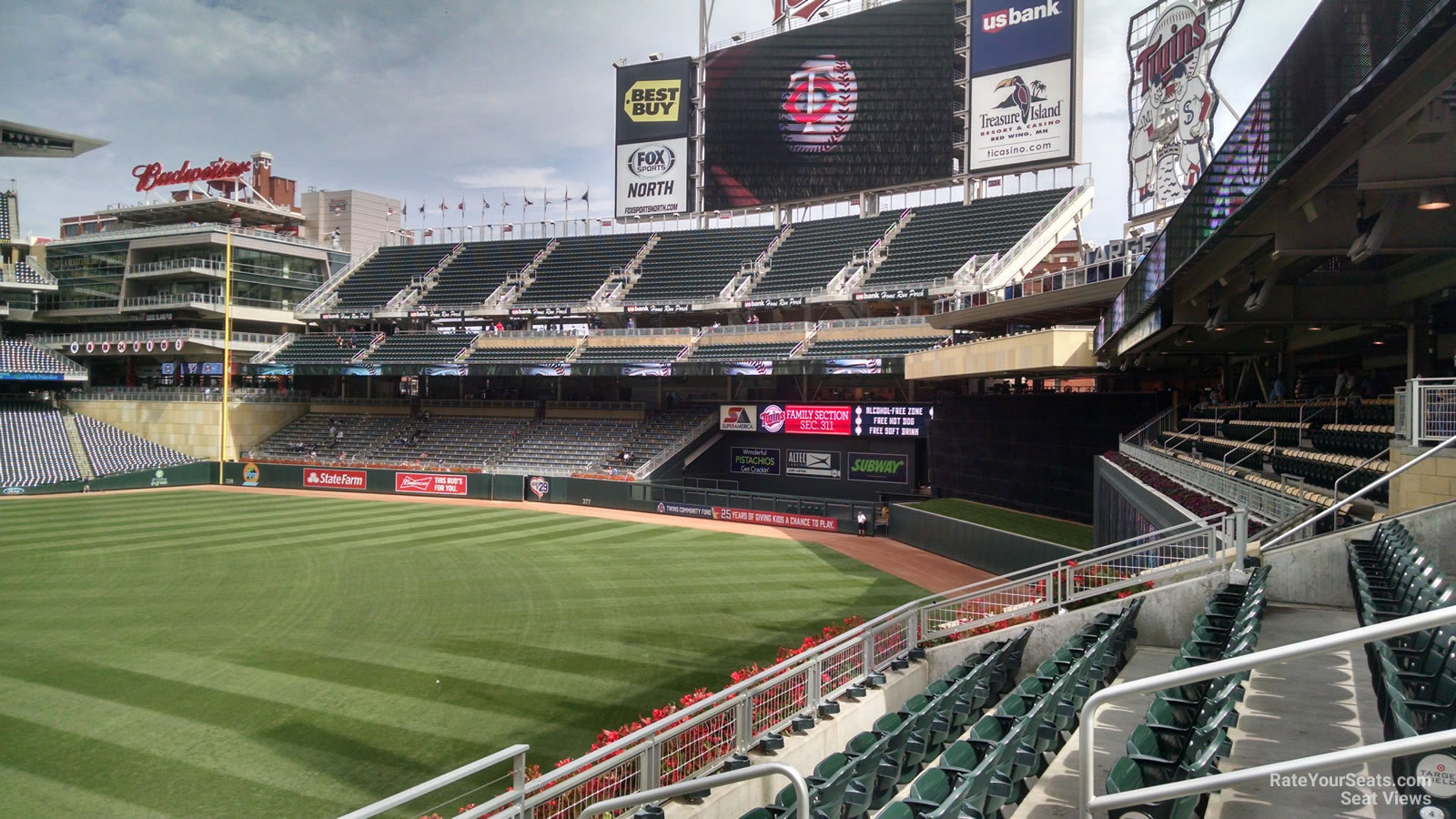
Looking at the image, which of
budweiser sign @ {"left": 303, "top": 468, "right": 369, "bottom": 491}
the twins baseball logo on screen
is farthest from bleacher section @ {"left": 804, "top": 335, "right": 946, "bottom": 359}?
budweiser sign @ {"left": 303, "top": 468, "right": 369, "bottom": 491}

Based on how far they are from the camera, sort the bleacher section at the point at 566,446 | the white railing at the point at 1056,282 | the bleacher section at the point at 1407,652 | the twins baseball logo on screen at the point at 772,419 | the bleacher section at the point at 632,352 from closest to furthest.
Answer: the bleacher section at the point at 1407,652 → the white railing at the point at 1056,282 → the twins baseball logo on screen at the point at 772,419 → the bleacher section at the point at 566,446 → the bleacher section at the point at 632,352

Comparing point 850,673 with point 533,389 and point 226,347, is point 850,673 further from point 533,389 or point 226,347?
point 226,347

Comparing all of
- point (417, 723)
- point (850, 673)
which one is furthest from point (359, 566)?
point (850, 673)

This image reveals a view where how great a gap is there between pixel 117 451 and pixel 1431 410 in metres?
51.8

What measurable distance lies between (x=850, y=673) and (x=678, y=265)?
38.7m

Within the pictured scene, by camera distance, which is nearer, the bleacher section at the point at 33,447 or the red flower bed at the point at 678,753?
the red flower bed at the point at 678,753

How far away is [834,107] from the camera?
42.3 metres

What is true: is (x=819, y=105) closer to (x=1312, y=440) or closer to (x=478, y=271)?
(x=478, y=271)

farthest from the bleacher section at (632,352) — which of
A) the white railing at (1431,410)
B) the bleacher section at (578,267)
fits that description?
the white railing at (1431,410)

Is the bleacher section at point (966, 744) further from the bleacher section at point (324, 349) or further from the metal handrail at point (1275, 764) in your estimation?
the bleacher section at point (324, 349)

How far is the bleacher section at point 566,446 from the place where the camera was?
4097cm

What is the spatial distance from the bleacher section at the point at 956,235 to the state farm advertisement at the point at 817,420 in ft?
24.4

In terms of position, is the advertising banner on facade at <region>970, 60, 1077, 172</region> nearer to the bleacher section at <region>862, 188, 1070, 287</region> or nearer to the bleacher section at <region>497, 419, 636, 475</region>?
the bleacher section at <region>862, 188, 1070, 287</region>

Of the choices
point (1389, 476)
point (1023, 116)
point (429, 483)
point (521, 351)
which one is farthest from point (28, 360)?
point (1389, 476)
